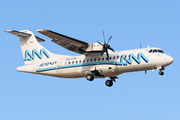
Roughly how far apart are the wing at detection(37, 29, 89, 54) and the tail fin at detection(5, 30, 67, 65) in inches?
145

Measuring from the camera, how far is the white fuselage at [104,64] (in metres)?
24.8

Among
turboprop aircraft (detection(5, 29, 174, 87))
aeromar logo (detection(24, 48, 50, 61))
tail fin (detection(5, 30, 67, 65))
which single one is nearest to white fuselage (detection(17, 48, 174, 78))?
turboprop aircraft (detection(5, 29, 174, 87))

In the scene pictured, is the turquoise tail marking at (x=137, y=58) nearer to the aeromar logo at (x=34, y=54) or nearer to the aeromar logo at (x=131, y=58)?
the aeromar logo at (x=131, y=58)

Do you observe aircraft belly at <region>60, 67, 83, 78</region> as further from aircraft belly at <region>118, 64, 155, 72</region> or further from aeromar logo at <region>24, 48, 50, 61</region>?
aircraft belly at <region>118, 64, 155, 72</region>

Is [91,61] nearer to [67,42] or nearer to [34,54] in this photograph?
[67,42]

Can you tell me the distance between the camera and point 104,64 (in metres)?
26.1

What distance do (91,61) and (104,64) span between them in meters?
1.28

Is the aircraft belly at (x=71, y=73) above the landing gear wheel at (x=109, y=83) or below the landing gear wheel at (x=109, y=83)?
above

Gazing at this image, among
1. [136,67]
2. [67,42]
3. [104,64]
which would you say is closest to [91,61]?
[104,64]

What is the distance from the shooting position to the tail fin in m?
29.8

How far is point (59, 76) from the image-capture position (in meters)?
28.2

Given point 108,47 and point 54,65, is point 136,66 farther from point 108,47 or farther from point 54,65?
point 54,65

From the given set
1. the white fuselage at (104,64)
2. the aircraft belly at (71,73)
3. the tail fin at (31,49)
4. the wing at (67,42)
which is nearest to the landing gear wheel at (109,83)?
the white fuselage at (104,64)

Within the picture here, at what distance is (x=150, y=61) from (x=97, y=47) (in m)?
4.43
